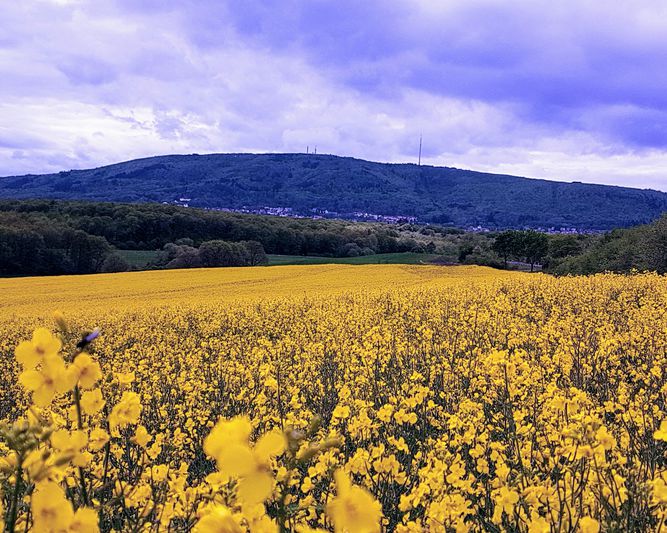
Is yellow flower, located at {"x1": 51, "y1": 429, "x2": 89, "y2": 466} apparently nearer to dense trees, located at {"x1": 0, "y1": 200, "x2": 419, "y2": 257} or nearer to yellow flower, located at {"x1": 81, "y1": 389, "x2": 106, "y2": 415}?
yellow flower, located at {"x1": 81, "y1": 389, "x2": 106, "y2": 415}

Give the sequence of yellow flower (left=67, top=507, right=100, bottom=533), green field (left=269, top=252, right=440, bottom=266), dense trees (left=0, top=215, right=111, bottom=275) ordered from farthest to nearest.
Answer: green field (left=269, top=252, right=440, bottom=266) < dense trees (left=0, top=215, right=111, bottom=275) < yellow flower (left=67, top=507, right=100, bottom=533)

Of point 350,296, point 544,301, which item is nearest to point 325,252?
point 350,296

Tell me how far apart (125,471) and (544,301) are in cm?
1085

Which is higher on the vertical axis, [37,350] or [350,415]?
[37,350]

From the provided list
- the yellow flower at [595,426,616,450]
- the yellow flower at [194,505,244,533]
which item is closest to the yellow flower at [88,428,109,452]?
the yellow flower at [194,505,244,533]

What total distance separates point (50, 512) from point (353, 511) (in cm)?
66

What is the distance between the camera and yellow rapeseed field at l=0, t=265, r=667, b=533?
1.34 meters

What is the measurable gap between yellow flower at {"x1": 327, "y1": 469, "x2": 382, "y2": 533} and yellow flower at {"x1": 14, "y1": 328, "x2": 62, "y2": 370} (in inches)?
31.9

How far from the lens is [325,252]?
66812 millimetres

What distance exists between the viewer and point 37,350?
4.38 feet

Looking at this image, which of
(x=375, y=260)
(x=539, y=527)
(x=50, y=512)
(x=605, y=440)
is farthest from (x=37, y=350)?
(x=375, y=260)

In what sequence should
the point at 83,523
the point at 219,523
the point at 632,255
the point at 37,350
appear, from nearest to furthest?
the point at 219,523 → the point at 83,523 → the point at 37,350 → the point at 632,255

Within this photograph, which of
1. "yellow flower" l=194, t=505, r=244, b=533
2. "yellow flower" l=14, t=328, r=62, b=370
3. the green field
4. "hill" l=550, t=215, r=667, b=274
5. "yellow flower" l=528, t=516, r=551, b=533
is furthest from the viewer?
the green field

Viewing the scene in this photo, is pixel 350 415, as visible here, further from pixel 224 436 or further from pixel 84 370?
pixel 224 436
